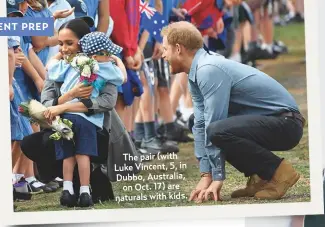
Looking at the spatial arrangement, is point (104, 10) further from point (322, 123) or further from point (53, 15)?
point (322, 123)

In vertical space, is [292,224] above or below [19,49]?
below

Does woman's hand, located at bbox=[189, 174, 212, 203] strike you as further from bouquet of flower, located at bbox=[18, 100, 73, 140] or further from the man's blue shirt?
bouquet of flower, located at bbox=[18, 100, 73, 140]

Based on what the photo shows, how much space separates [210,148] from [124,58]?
2.27 ft

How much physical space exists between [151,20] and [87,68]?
45 cm

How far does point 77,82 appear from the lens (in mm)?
4906

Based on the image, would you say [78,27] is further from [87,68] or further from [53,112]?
[53,112]

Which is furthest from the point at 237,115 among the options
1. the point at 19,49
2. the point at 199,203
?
the point at 19,49

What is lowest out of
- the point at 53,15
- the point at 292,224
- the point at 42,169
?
the point at 292,224

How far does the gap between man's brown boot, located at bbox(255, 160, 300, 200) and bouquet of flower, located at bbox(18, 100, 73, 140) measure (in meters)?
1.13

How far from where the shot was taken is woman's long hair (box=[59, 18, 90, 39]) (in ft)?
16.1

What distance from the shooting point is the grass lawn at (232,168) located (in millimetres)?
4992

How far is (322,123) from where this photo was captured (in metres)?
5.06

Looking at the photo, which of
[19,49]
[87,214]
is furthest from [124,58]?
[87,214]

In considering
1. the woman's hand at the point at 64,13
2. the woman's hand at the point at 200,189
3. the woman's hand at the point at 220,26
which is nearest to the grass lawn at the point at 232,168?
the woman's hand at the point at 200,189
